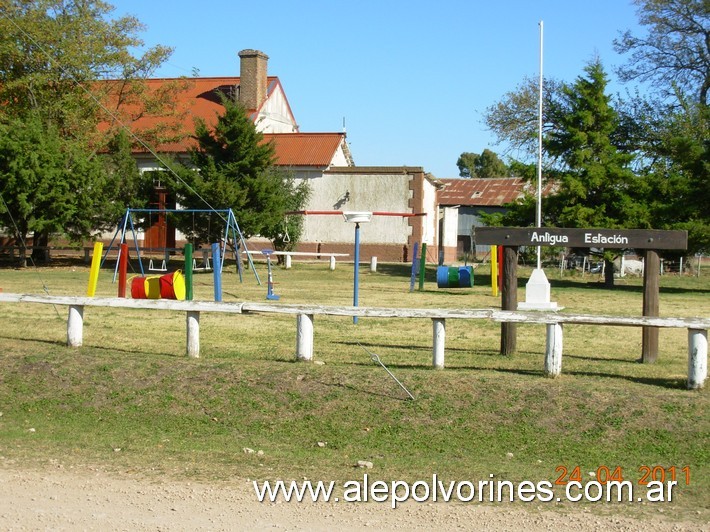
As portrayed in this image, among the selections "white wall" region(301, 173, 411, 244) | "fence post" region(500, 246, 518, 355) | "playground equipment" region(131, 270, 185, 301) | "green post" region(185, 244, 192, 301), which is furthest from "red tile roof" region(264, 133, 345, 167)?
"fence post" region(500, 246, 518, 355)

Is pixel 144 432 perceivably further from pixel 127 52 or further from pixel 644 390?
pixel 127 52

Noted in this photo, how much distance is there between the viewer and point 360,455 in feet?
27.5

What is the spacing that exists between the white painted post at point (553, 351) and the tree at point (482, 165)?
84207 mm

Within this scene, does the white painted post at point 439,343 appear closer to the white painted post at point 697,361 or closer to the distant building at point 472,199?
the white painted post at point 697,361

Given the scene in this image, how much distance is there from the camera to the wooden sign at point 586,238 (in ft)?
39.1

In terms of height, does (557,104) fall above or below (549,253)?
above

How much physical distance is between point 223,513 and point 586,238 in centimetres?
726

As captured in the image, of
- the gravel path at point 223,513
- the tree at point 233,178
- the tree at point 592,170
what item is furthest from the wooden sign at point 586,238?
the tree at point 233,178

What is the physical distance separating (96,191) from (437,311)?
2633cm

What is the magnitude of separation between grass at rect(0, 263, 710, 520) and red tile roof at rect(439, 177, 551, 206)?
51.9 metres

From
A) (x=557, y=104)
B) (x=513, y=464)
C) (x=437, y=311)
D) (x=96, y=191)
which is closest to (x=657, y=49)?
(x=557, y=104)

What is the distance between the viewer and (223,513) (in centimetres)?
654

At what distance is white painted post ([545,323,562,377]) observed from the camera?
10.2m

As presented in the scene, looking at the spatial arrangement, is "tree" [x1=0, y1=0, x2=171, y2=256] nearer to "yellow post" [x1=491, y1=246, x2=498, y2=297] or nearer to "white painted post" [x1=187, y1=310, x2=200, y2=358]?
"yellow post" [x1=491, y1=246, x2=498, y2=297]
